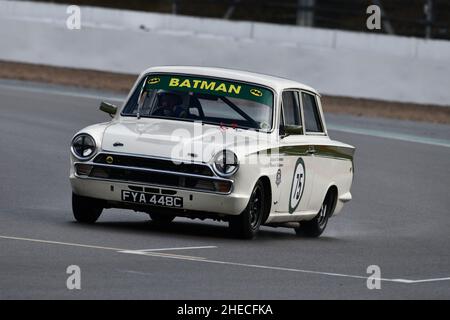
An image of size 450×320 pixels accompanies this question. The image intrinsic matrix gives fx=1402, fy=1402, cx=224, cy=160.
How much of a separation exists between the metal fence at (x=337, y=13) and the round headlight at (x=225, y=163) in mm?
19331

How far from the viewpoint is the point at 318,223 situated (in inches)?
516

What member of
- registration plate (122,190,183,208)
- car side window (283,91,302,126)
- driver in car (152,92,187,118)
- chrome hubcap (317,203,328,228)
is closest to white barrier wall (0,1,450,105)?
chrome hubcap (317,203,328,228)

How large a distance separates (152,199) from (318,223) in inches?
103

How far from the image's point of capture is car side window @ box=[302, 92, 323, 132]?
1298 centimetres

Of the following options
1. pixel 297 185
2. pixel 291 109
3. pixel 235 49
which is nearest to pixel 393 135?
pixel 235 49

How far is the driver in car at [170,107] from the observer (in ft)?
39.1

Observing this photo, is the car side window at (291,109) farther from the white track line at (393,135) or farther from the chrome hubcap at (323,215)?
the white track line at (393,135)

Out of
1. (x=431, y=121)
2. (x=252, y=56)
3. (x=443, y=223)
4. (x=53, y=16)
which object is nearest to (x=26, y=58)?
(x=53, y=16)

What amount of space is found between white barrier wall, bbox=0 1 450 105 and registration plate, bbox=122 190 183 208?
16.0 metres

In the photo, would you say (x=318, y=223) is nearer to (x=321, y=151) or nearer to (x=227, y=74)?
(x=321, y=151)

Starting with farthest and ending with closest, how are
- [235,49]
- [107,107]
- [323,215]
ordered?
[235,49]
[323,215]
[107,107]

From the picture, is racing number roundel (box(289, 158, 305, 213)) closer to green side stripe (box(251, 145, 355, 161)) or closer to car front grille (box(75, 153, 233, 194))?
green side stripe (box(251, 145, 355, 161))

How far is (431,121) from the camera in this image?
88.0 feet

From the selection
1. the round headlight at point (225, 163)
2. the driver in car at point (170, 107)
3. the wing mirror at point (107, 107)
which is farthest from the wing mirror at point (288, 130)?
the wing mirror at point (107, 107)
